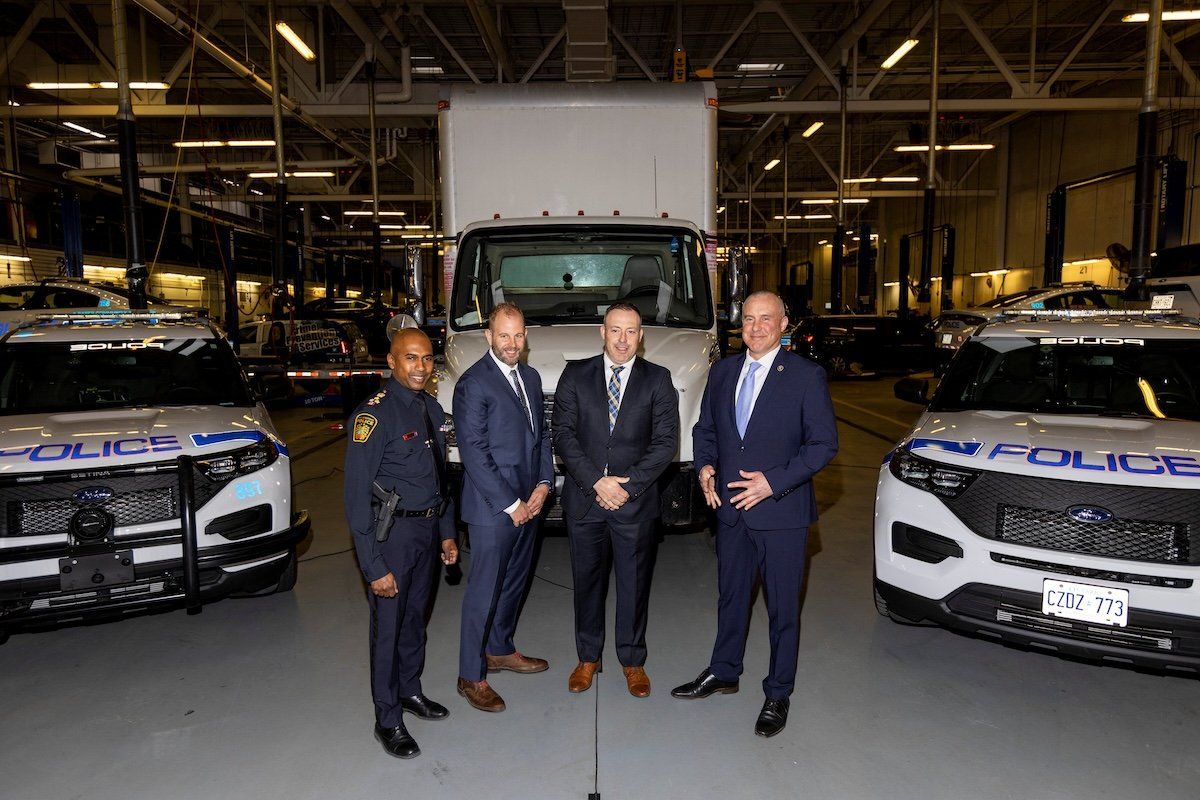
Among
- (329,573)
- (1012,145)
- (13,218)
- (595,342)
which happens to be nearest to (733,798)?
(595,342)

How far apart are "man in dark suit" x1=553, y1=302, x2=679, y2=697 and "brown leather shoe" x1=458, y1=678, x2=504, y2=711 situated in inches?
21.5

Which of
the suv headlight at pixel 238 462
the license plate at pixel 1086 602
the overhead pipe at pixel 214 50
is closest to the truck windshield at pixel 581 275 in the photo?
the suv headlight at pixel 238 462

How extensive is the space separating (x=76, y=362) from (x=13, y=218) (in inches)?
721

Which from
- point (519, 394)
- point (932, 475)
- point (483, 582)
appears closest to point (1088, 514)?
point (932, 475)

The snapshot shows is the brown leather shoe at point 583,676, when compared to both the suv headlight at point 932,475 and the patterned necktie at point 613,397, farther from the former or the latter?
the suv headlight at point 932,475

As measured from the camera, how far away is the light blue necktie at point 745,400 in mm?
3457

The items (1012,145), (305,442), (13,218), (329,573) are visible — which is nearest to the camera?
(329,573)

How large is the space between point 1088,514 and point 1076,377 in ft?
5.28

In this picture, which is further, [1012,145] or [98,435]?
[1012,145]

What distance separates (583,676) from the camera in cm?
373

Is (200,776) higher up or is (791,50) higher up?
(791,50)

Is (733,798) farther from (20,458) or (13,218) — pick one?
(13,218)

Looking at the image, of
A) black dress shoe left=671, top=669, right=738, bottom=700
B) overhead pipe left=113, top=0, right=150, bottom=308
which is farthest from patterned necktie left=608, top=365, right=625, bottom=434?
overhead pipe left=113, top=0, right=150, bottom=308

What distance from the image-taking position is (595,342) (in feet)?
16.6
